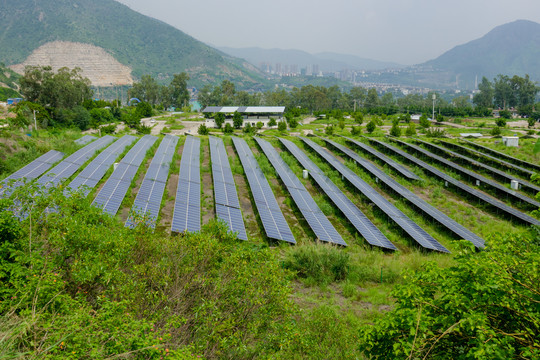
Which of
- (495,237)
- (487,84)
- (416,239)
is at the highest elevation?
(487,84)

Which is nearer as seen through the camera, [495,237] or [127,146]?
[495,237]

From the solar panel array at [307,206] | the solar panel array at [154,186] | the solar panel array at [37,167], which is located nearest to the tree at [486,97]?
the solar panel array at [307,206]

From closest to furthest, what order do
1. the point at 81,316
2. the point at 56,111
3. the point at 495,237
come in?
the point at 81,316 < the point at 495,237 < the point at 56,111

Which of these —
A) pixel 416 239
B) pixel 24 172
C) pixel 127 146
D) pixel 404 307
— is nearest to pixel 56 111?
pixel 127 146

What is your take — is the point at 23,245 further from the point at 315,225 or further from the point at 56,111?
the point at 56,111

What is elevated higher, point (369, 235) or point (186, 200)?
point (186, 200)

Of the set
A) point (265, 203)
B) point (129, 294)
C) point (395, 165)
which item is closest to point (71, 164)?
point (265, 203)

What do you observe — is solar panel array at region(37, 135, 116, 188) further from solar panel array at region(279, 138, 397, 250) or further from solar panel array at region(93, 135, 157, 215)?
solar panel array at region(279, 138, 397, 250)
